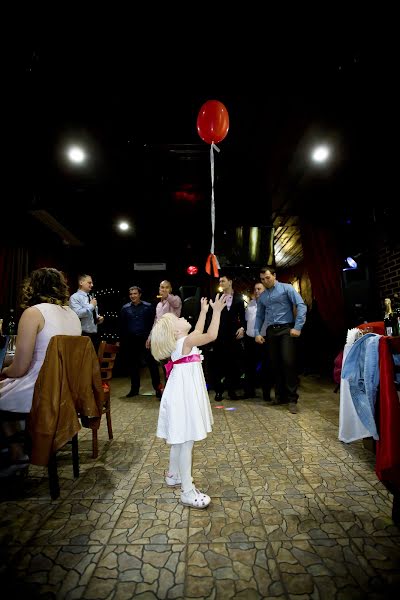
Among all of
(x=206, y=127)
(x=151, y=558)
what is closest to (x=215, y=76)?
(x=206, y=127)

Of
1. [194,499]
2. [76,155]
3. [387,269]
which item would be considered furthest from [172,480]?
[387,269]

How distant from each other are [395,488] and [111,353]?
7.81 ft

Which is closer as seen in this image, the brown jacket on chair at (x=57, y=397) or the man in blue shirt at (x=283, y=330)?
the brown jacket on chair at (x=57, y=397)

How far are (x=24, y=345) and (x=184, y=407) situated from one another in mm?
990

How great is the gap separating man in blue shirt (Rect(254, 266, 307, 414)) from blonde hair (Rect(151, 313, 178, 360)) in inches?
89.6

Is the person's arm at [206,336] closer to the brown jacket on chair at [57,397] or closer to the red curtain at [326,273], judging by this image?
the brown jacket on chair at [57,397]

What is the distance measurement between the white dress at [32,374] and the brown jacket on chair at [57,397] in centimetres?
12

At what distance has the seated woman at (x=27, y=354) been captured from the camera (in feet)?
5.19

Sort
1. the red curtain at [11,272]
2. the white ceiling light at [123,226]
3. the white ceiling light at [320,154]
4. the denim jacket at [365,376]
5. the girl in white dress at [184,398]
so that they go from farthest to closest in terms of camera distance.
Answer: the white ceiling light at [123,226], the red curtain at [11,272], the white ceiling light at [320,154], the girl in white dress at [184,398], the denim jacket at [365,376]

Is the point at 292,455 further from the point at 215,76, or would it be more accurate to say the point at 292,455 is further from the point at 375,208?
the point at 375,208

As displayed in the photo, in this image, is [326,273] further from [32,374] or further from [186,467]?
[32,374]

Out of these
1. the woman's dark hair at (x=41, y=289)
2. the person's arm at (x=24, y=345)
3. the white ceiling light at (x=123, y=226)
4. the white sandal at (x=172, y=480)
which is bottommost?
the white sandal at (x=172, y=480)

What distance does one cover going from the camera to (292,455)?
7.18 feet

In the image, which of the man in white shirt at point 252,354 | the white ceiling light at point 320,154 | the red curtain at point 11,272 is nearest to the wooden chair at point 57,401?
the man in white shirt at point 252,354
